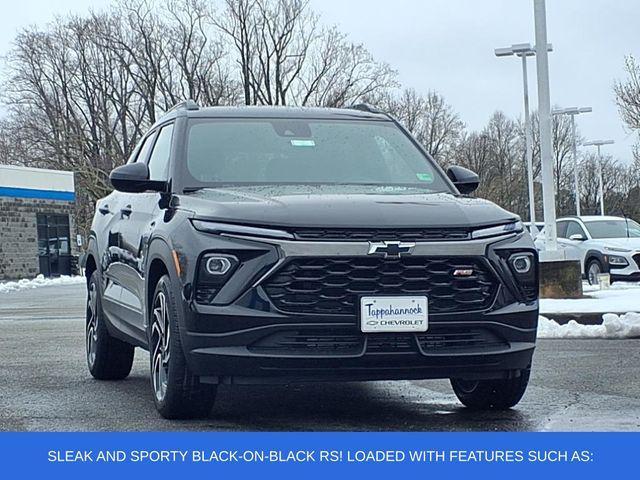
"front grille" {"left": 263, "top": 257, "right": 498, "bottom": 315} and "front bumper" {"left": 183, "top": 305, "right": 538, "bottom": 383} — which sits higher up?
"front grille" {"left": 263, "top": 257, "right": 498, "bottom": 315}

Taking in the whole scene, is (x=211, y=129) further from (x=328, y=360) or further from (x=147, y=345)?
(x=328, y=360)

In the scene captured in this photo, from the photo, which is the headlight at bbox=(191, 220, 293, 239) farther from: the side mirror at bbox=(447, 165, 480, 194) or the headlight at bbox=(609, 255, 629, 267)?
the headlight at bbox=(609, 255, 629, 267)

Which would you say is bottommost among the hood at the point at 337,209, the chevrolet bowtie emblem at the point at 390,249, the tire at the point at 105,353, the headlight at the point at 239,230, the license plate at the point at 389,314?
the tire at the point at 105,353

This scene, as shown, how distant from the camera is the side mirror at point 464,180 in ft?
21.9

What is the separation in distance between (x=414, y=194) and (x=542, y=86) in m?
10.7

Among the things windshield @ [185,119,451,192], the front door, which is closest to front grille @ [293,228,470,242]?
windshield @ [185,119,451,192]

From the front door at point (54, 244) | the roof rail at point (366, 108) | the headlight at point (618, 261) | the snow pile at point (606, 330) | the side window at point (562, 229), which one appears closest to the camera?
the roof rail at point (366, 108)

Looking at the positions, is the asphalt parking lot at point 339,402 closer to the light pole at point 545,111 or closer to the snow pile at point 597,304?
the snow pile at point 597,304

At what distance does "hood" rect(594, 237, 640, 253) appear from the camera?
2044 cm

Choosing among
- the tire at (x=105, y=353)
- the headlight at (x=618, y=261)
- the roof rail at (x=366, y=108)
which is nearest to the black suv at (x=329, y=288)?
the roof rail at (x=366, y=108)

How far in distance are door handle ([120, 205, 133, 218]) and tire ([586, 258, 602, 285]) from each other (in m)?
14.7

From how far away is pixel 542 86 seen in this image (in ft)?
52.7

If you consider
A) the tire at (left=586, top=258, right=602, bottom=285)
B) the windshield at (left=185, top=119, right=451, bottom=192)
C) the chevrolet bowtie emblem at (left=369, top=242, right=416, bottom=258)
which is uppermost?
the windshield at (left=185, top=119, right=451, bottom=192)
